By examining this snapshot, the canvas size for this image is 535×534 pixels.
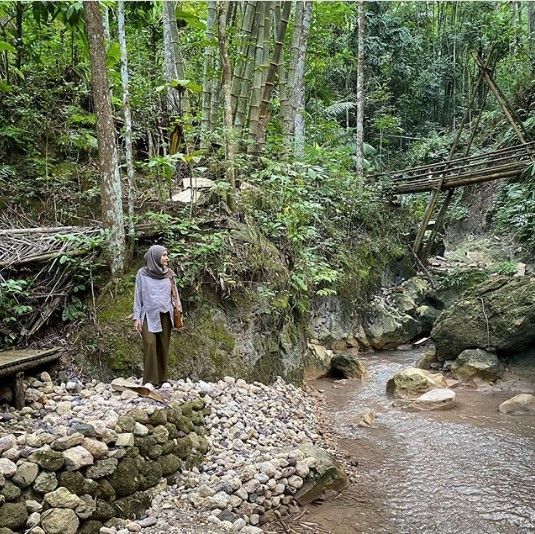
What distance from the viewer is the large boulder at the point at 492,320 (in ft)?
29.5

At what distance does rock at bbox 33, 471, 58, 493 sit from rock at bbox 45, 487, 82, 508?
0.11 feet

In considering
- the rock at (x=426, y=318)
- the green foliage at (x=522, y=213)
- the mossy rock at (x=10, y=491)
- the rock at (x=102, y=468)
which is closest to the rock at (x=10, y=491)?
the mossy rock at (x=10, y=491)

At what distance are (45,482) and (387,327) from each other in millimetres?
9493

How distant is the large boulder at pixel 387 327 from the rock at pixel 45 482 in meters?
9.08

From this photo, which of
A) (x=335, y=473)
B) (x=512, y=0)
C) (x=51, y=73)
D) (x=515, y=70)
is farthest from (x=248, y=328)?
(x=512, y=0)

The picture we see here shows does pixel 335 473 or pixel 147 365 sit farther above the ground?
pixel 147 365

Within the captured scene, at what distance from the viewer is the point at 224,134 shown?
7.53m

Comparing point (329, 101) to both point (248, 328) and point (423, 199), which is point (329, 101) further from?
point (248, 328)

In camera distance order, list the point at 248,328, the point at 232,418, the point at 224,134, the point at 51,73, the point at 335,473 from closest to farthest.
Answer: the point at 335,473 < the point at 232,418 < the point at 248,328 < the point at 224,134 < the point at 51,73

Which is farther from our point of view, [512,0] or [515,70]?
[512,0]

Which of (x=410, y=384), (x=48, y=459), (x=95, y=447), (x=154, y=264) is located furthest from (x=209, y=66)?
(x=48, y=459)

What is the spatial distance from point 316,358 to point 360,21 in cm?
1023

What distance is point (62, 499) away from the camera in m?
3.48

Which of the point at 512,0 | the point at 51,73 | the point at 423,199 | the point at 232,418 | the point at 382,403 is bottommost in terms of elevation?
the point at 382,403
